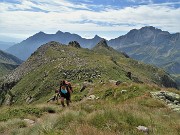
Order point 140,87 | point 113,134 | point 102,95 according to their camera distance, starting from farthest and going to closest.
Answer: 1. point 102,95
2. point 140,87
3. point 113,134

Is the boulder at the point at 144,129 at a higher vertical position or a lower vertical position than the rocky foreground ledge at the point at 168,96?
higher

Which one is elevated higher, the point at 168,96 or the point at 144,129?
the point at 144,129

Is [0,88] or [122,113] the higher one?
[122,113]

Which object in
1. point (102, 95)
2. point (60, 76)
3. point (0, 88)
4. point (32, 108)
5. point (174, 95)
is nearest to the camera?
point (32, 108)

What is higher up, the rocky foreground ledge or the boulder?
the boulder

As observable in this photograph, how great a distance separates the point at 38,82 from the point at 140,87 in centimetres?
7010

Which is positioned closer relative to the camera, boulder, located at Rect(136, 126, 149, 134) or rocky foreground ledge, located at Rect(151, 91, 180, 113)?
boulder, located at Rect(136, 126, 149, 134)

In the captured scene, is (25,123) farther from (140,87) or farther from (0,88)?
(0,88)

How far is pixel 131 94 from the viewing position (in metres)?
25.0

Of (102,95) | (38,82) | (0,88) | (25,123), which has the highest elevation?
(25,123)

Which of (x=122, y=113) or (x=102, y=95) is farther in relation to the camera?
(x=102, y=95)

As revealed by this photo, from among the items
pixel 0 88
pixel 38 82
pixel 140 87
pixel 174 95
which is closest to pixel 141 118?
pixel 174 95

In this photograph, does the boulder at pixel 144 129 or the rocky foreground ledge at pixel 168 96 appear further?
the rocky foreground ledge at pixel 168 96

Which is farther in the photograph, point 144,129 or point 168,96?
point 168,96
